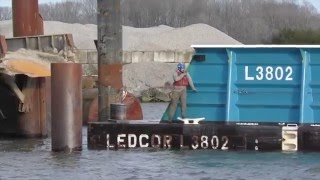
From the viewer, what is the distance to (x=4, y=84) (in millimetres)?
25141

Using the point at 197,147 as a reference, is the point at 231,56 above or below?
above

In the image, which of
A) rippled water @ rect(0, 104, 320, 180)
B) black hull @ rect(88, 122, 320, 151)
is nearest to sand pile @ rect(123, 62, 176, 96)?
black hull @ rect(88, 122, 320, 151)

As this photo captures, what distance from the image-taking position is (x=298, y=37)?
76125mm

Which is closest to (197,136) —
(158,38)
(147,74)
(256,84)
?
(256,84)

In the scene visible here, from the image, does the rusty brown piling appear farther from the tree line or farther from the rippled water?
the tree line

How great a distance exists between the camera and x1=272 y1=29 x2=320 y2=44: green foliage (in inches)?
2960

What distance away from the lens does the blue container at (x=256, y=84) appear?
19891 millimetres

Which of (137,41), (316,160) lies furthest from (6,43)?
(137,41)

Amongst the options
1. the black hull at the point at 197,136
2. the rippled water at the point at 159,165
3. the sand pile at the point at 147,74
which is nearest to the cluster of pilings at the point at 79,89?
the black hull at the point at 197,136

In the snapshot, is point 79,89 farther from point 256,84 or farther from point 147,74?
point 147,74

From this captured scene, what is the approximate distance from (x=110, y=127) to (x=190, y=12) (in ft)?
302

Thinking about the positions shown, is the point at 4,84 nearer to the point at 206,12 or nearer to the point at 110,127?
the point at 110,127

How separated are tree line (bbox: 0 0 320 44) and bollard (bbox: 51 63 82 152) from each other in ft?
263

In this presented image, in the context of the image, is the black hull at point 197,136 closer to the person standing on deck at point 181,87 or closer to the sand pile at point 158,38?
the person standing on deck at point 181,87
